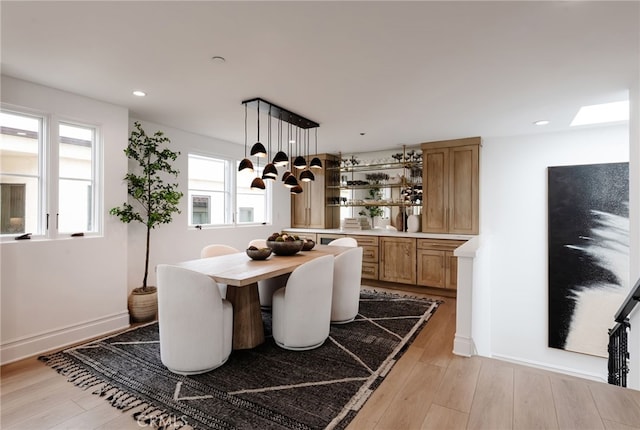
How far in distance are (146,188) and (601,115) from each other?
5.83 m

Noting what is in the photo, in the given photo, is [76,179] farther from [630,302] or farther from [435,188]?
[630,302]

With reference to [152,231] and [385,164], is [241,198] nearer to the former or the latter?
[152,231]

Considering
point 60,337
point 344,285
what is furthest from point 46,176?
point 344,285

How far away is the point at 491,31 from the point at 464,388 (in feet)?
7.84

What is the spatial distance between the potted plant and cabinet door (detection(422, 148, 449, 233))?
3721 mm

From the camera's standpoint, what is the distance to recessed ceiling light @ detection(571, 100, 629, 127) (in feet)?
12.8

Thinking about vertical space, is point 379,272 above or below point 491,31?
below

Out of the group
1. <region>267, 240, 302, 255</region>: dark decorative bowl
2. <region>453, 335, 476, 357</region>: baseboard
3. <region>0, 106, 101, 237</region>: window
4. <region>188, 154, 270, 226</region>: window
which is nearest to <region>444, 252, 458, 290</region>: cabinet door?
<region>453, 335, 476, 357</region>: baseboard

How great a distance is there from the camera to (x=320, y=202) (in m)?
6.22

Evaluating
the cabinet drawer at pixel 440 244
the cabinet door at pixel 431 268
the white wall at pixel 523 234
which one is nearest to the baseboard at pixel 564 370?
the white wall at pixel 523 234

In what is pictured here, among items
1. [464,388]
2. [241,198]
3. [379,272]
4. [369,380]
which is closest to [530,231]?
[379,272]

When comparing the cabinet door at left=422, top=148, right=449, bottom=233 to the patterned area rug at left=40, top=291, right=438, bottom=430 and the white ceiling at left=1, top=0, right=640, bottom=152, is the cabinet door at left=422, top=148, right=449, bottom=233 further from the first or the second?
the patterned area rug at left=40, top=291, right=438, bottom=430

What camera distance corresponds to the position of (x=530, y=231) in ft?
15.2

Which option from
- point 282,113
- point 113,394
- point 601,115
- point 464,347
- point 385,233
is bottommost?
point 113,394
